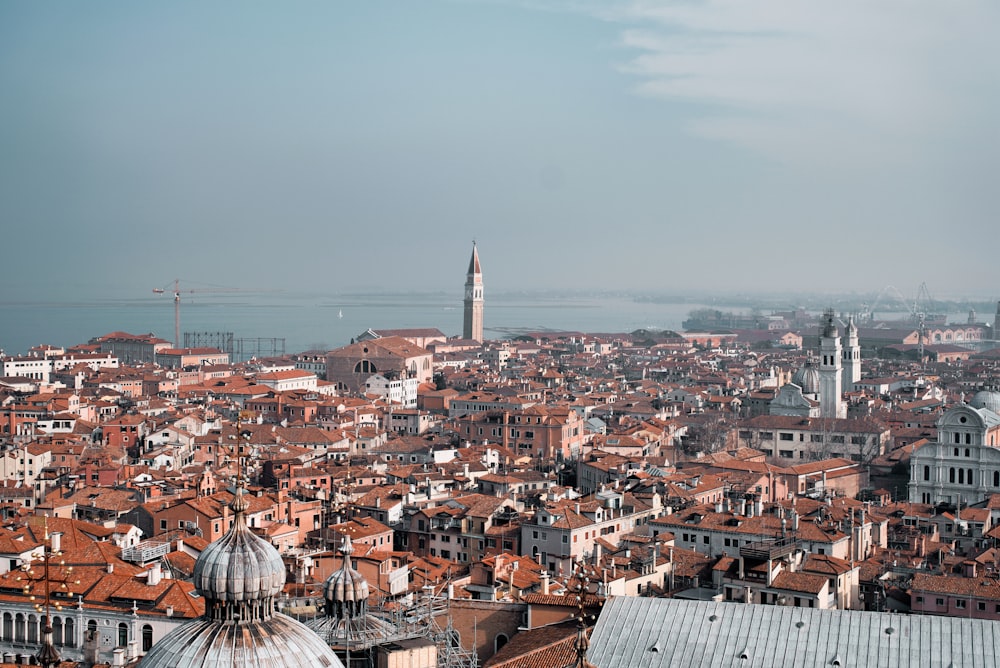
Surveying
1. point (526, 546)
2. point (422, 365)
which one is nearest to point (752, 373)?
point (422, 365)

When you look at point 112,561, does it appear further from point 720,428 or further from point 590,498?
point 720,428

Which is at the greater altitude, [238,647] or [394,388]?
[238,647]

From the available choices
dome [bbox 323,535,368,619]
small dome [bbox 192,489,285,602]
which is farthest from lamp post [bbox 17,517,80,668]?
dome [bbox 323,535,368,619]

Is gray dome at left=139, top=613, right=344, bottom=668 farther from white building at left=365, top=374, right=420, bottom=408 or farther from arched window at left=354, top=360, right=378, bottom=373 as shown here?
arched window at left=354, top=360, right=378, bottom=373

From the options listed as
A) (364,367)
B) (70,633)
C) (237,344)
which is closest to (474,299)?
(237,344)

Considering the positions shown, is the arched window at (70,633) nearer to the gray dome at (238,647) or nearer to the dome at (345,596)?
the dome at (345,596)

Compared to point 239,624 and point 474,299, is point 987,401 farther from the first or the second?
point 474,299
